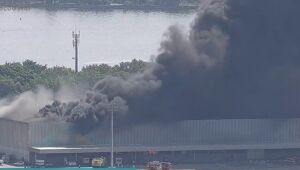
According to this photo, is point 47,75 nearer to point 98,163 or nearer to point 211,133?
point 211,133

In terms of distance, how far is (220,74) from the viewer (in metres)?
49.0

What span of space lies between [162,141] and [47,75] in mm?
12157

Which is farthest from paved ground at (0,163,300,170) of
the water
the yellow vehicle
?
the water

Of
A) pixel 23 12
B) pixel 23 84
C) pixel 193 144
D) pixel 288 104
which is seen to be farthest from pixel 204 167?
pixel 23 12

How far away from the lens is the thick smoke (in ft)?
156

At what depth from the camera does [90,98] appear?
47.1 meters

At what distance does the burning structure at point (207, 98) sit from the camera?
152 ft

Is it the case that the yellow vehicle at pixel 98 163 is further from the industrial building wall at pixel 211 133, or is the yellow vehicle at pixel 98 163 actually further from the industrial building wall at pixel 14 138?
the industrial building wall at pixel 14 138

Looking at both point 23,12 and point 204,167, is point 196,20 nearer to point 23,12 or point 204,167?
point 204,167

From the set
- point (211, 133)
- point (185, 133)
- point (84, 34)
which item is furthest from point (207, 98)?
point (84, 34)

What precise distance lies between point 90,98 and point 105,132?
1.21 metres

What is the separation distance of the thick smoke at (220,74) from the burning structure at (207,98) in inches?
1.1

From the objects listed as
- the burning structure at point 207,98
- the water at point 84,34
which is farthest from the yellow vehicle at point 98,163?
the water at point 84,34

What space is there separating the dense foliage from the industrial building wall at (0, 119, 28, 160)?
7.36m
